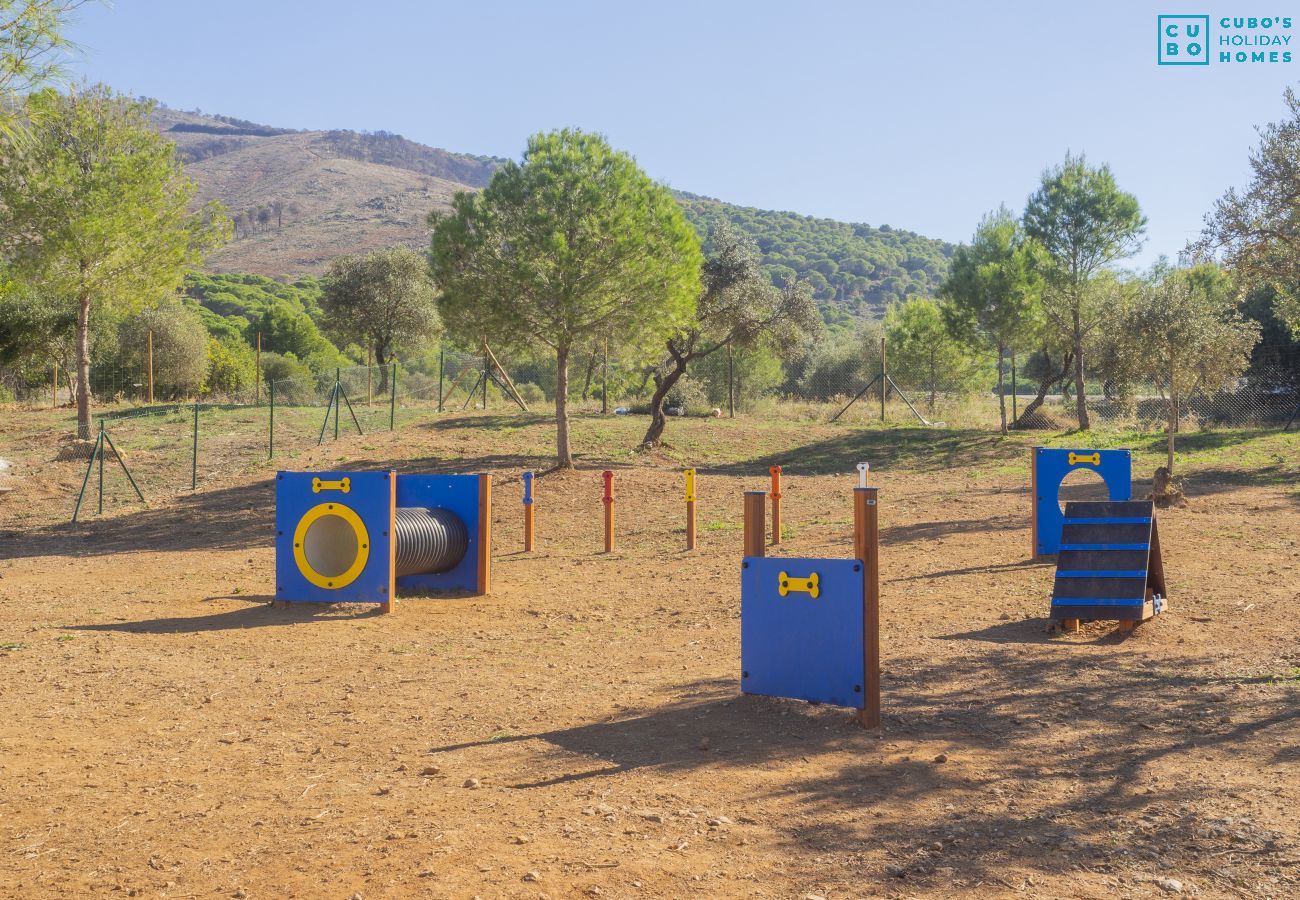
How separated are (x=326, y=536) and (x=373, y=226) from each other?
128467mm

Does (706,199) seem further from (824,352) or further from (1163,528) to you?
(1163,528)

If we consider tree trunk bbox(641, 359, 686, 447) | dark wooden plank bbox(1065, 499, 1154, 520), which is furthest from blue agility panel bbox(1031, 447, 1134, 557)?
tree trunk bbox(641, 359, 686, 447)

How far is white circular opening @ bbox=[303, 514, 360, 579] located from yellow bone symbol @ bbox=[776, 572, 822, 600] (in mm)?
5193

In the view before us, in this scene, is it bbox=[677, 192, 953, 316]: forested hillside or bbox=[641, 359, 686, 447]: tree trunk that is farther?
bbox=[677, 192, 953, 316]: forested hillside

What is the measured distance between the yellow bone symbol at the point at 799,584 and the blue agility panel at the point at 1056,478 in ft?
20.7

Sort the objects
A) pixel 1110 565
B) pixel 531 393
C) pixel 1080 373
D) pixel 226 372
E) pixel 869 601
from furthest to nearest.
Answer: pixel 531 393 < pixel 226 372 < pixel 1080 373 < pixel 1110 565 < pixel 869 601

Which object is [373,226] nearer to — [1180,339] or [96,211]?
[96,211]

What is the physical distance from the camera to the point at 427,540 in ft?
34.7

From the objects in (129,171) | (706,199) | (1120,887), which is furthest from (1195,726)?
(706,199)

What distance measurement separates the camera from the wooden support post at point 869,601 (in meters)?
5.91

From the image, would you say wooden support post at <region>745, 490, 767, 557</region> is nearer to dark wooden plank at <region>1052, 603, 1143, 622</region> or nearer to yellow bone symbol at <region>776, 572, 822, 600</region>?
yellow bone symbol at <region>776, 572, 822, 600</region>

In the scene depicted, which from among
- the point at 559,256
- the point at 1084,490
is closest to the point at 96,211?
the point at 559,256

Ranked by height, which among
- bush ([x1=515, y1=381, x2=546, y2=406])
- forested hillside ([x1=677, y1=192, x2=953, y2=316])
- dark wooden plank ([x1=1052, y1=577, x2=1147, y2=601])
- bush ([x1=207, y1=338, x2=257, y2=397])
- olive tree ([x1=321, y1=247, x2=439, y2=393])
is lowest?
dark wooden plank ([x1=1052, y1=577, x2=1147, y2=601])

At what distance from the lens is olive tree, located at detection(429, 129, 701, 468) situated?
66.2 feet
